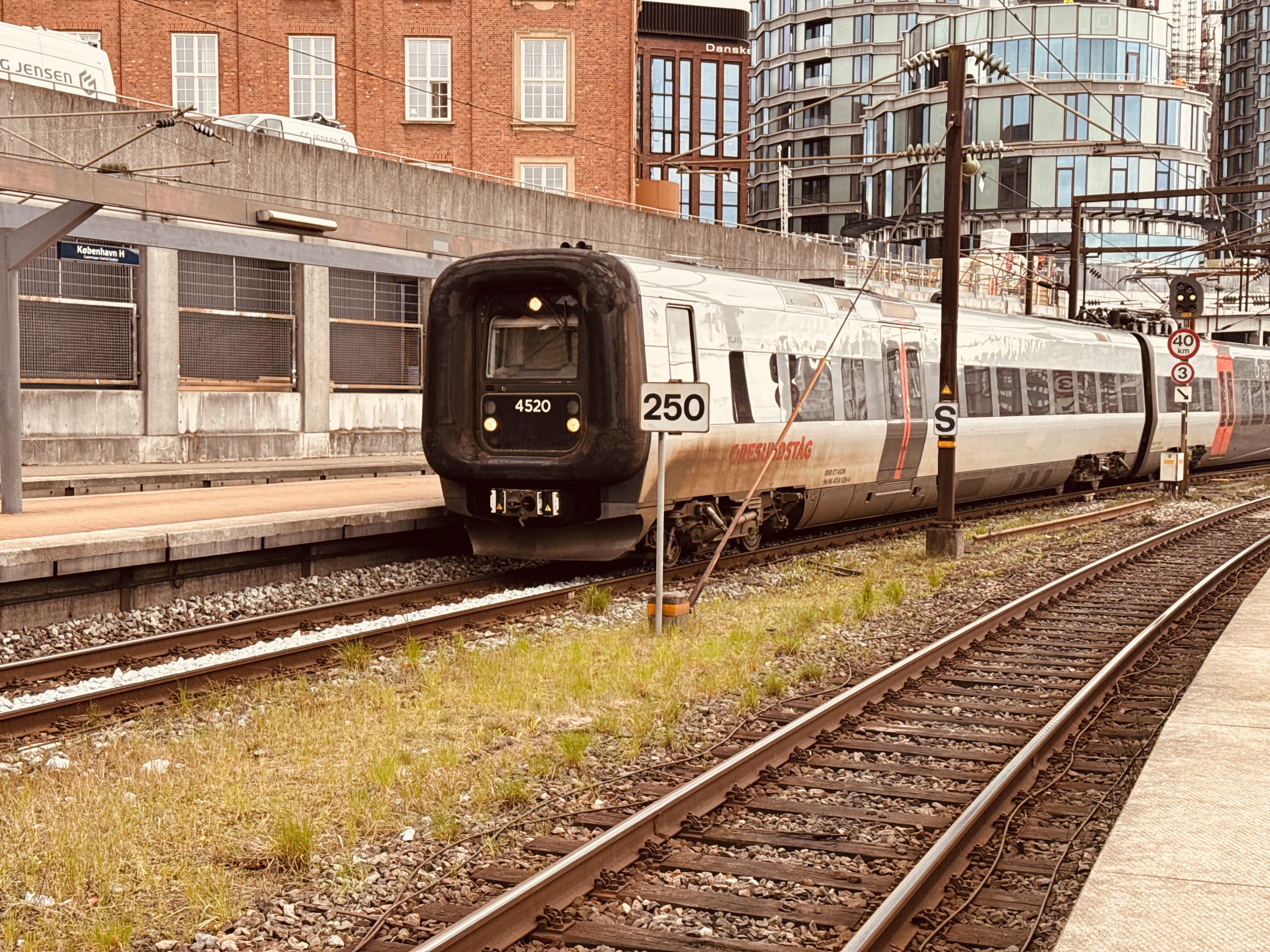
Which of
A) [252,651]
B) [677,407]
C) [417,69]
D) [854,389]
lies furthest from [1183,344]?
[417,69]

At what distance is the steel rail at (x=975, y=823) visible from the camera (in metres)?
5.29

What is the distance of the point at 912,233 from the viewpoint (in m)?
81.4

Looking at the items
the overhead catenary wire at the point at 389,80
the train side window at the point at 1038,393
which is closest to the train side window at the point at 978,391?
the train side window at the point at 1038,393

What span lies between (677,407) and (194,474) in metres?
11.8

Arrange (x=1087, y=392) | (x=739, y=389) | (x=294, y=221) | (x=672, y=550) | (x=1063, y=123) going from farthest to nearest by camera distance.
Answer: (x=1063, y=123) → (x=1087, y=392) → (x=294, y=221) → (x=672, y=550) → (x=739, y=389)

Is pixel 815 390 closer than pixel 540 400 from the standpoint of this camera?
No

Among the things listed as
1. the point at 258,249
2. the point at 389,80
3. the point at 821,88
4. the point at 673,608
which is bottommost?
the point at 673,608

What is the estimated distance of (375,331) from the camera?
29094 mm

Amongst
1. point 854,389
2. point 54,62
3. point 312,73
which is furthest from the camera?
point 312,73

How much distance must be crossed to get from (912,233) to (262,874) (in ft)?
258

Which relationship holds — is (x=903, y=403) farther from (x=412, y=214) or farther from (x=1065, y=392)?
(x=412, y=214)

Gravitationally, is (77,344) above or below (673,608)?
above

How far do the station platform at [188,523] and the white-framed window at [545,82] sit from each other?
20812 millimetres

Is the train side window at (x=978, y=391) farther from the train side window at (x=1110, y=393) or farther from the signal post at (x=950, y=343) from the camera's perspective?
the train side window at (x=1110, y=393)
